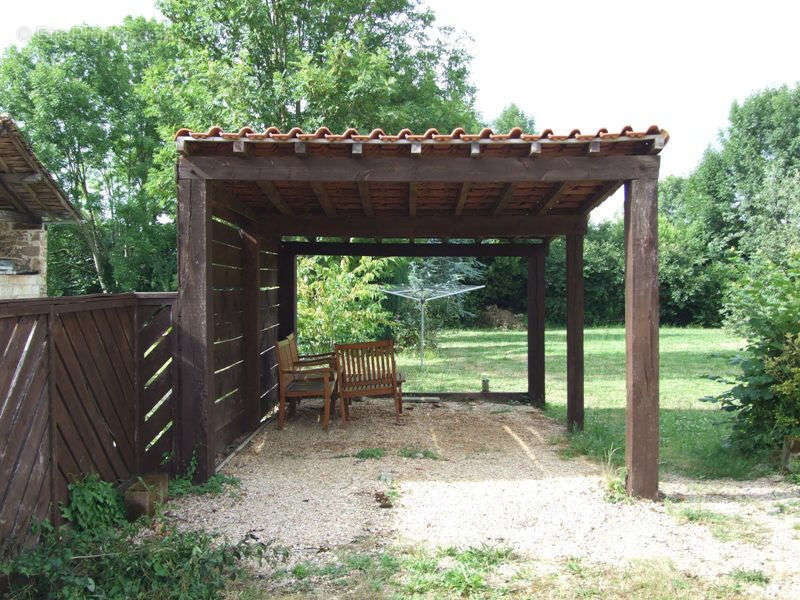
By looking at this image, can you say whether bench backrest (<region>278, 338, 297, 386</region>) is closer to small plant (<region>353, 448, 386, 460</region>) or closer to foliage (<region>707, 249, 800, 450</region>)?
small plant (<region>353, 448, 386, 460</region>)

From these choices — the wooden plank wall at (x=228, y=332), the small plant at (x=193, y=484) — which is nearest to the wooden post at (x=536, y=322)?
the wooden plank wall at (x=228, y=332)

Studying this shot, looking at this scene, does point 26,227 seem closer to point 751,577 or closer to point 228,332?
point 228,332

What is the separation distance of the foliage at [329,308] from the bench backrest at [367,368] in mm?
4765

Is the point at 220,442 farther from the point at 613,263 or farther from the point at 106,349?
the point at 613,263

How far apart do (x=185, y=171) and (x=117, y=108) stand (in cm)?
2357

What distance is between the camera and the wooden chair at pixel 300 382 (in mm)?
7562

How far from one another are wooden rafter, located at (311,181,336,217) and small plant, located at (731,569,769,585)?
396cm

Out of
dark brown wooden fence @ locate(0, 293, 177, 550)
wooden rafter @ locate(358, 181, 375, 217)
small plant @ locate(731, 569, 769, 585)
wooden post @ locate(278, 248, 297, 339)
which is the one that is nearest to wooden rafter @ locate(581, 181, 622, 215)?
wooden rafter @ locate(358, 181, 375, 217)

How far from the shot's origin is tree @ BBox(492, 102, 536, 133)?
138 ft

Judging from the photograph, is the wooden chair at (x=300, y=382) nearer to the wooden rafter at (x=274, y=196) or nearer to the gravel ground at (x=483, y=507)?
the gravel ground at (x=483, y=507)

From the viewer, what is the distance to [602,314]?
89.3ft

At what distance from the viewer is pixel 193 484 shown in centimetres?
527

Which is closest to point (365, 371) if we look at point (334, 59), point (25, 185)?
point (25, 185)

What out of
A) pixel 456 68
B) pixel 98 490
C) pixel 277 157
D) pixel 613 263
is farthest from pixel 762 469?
pixel 613 263
